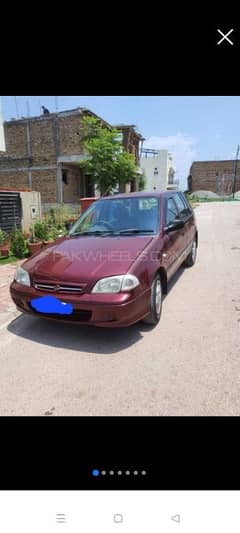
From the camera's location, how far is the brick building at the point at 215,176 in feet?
181

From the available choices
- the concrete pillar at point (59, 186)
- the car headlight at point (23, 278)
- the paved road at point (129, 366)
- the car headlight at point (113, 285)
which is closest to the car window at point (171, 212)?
the paved road at point (129, 366)

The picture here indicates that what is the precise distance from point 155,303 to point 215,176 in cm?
5817

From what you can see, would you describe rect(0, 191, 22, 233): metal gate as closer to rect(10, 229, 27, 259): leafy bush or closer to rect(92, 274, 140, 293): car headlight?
rect(10, 229, 27, 259): leafy bush

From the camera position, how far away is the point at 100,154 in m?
13.8

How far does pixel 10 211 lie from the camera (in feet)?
24.9

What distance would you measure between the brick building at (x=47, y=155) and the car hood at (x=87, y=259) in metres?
14.7

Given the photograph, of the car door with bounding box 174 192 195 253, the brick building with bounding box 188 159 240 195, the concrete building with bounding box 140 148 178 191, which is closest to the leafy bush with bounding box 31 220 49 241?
the car door with bounding box 174 192 195 253

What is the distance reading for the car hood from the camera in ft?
8.99

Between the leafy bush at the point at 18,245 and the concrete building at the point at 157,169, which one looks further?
the concrete building at the point at 157,169

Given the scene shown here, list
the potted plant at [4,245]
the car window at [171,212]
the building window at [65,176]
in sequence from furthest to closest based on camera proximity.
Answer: the building window at [65,176] < the potted plant at [4,245] < the car window at [171,212]

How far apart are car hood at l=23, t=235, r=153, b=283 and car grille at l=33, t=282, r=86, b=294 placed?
0.06 m

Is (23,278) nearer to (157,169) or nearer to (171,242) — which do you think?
(171,242)

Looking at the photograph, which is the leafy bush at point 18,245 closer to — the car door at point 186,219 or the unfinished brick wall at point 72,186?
the car door at point 186,219

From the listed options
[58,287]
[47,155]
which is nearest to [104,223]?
[58,287]
